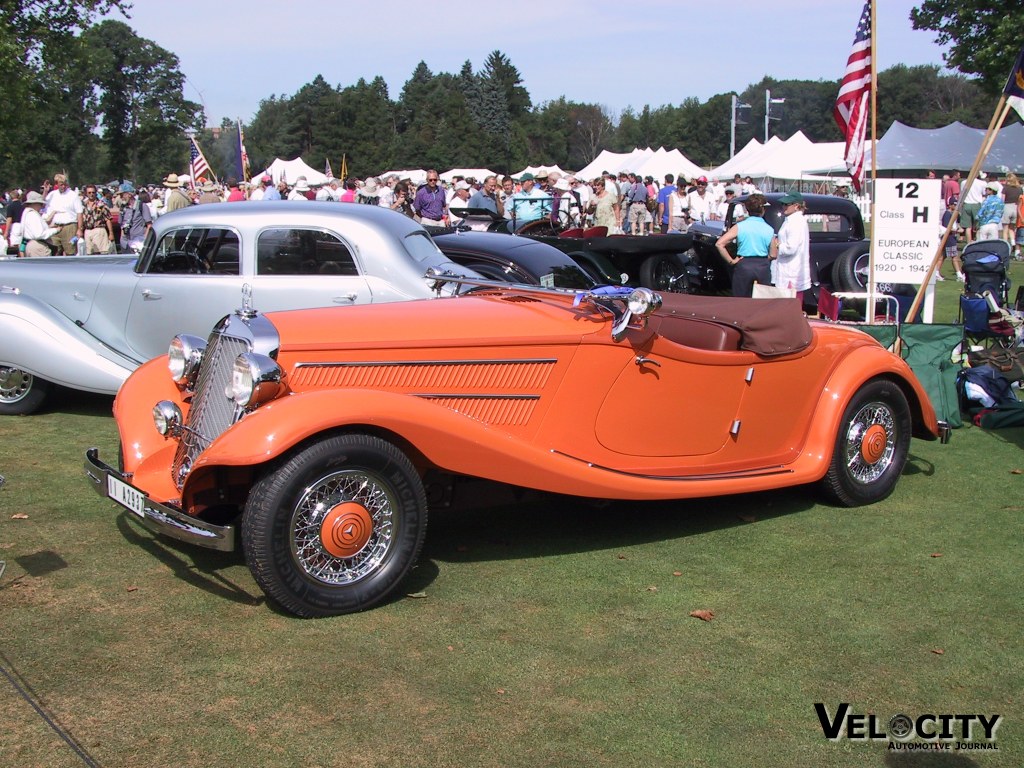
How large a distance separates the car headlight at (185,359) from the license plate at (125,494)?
0.71 m

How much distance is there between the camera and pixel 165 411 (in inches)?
186

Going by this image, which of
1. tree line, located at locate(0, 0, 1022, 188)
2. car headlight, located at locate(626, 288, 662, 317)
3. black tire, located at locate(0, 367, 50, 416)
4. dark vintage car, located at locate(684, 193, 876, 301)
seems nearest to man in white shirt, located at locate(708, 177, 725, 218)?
dark vintage car, located at locate(684, 193, 876, 301)

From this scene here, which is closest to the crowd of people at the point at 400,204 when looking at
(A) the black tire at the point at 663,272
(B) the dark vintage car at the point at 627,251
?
(B) the dark vintage car at the point at 627,251

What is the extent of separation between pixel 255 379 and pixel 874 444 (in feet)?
12.2

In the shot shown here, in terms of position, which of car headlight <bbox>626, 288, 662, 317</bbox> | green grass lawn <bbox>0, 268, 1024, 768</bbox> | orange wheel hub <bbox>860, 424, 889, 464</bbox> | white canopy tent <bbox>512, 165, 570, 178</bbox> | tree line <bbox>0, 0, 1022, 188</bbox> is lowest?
green grass lawn <bbox>0, 268, 1024, 768</bbox>

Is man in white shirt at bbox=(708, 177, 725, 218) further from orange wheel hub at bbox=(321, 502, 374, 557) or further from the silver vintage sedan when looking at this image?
orange wheel hub at bbox=(321, 502, 374, 557)

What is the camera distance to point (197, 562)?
4777mm

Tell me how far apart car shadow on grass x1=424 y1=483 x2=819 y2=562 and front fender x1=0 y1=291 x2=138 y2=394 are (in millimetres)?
3237

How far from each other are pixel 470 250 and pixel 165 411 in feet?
17.4

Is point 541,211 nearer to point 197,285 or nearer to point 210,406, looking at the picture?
point 197,285

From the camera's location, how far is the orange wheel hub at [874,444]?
595 cm

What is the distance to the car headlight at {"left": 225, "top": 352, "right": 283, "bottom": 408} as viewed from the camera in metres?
4.20

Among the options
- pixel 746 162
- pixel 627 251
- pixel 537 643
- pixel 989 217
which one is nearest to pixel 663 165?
pixel 746 162

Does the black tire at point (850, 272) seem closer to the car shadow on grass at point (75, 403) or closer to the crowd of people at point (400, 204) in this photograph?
the crowd of people at point (400, 204)
